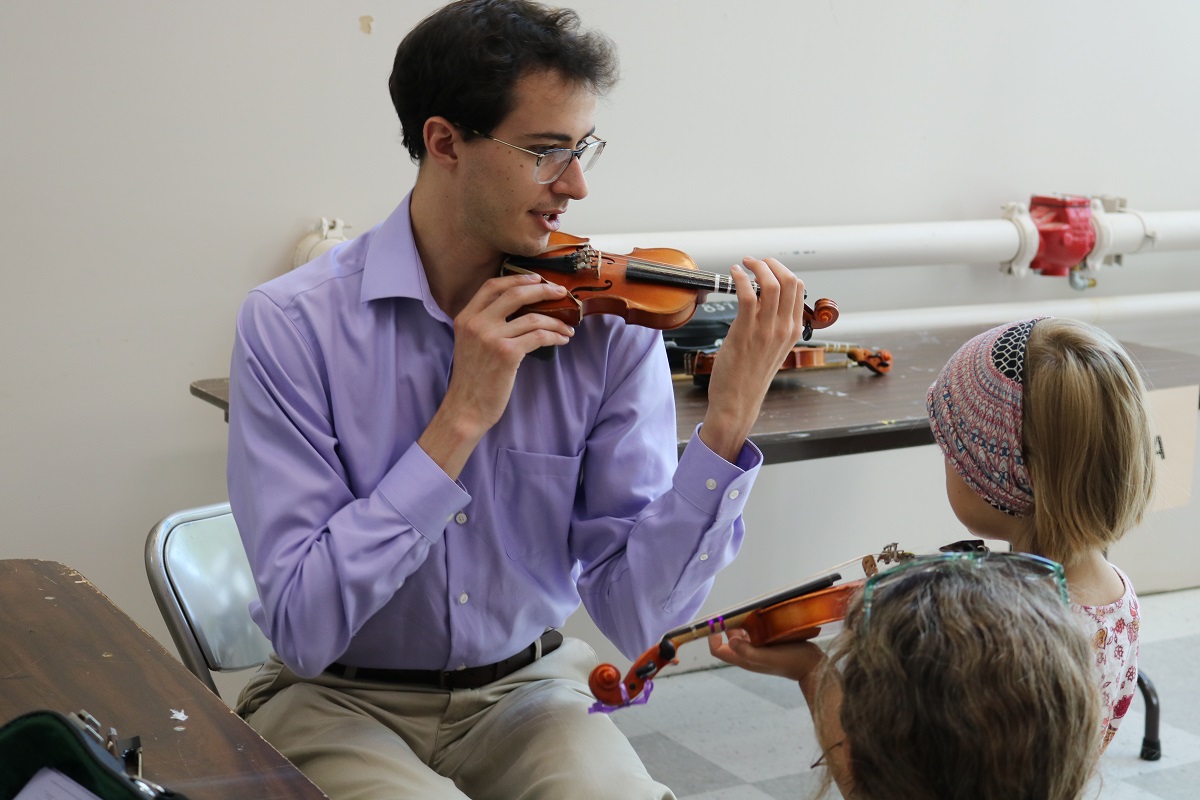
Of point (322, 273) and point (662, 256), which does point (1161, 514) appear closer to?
point (662, 256)

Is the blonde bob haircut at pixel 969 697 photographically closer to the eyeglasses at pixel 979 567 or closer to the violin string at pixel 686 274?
the eyeglasses at pixel 979 567

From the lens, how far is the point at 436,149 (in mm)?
1503

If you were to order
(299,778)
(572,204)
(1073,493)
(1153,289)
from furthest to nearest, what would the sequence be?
(1153,289) → (572,204) → (1073,493) → (299,778)

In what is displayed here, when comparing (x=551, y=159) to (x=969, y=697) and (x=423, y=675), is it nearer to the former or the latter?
(x=423, y=675)

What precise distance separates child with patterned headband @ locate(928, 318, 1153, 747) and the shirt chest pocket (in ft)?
1.62

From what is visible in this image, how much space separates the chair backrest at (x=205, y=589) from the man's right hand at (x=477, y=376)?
18.9 inches

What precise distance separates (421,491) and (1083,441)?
74cm

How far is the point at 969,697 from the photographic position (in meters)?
0.85

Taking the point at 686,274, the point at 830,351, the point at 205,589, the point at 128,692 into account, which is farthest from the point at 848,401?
the point at 128,692

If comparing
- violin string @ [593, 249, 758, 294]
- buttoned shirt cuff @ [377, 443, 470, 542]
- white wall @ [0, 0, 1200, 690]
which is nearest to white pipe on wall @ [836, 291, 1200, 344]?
white wall @ [0, 0, 1200, 690]

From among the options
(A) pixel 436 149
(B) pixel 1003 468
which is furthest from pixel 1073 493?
(A) pixel 436 149

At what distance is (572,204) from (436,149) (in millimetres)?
1231

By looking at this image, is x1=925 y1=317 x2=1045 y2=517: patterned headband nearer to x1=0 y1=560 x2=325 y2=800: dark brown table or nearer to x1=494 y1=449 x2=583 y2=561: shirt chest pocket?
x1=494 y1=449 x2=583 y2=561: shirt chest pocket

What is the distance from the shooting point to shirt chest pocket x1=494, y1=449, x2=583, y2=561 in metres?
1.53
